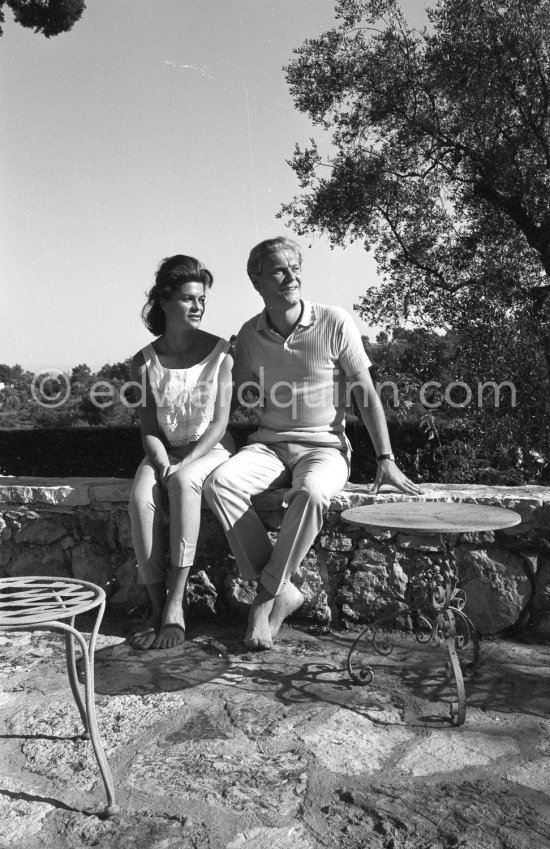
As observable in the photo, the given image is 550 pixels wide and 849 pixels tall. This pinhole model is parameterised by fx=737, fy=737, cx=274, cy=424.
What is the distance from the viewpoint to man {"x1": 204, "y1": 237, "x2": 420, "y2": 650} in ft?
9.20

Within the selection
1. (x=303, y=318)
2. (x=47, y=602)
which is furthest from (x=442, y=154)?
(x=47, y=602)

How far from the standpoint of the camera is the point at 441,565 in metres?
2.55

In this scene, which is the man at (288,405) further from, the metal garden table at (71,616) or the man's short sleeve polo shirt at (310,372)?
the metal garden table at (71,616)

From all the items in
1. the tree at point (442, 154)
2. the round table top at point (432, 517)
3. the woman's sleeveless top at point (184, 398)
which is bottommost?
the round table top at point (432, 517)

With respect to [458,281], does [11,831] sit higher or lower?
lower

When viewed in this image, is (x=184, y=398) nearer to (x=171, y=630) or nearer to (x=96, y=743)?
(x=171, y=630)

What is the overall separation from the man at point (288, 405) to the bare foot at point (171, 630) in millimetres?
299

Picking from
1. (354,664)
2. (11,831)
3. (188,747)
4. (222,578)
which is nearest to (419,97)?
(222,578)

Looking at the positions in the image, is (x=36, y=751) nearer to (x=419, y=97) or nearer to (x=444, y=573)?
(x=444, y=573)

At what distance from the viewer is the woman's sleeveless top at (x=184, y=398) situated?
10.1 feet

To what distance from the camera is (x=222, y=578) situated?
10.2 ft

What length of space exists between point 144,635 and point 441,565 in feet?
3.72

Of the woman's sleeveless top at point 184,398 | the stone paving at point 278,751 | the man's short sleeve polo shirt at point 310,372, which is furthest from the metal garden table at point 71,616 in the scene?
the man's short sleeve polo shirt at point 310,372

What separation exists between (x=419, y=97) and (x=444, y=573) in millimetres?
4800
